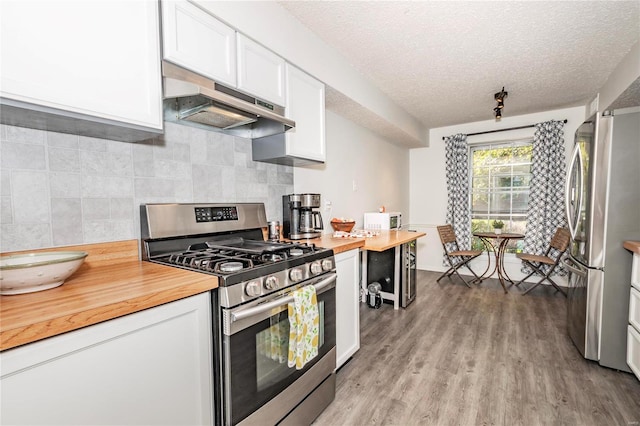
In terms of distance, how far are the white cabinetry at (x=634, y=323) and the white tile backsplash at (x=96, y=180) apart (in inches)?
104

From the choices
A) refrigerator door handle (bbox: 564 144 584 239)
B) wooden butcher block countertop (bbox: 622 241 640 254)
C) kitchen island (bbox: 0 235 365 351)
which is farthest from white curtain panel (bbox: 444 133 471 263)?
kitchen island (bbox: 0 235 365 351)

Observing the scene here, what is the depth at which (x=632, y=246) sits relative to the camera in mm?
1863

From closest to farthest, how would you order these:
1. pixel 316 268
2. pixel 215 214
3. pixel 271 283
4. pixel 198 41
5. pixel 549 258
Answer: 1. pixel 271 283
2. pixel 198 41
3. pixel 316 268
4. pixel 215 214
5. pixel 549 258

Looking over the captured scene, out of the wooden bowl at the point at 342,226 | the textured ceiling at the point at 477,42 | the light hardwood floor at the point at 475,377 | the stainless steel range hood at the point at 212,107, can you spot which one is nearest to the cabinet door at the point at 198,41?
the stainless steel range hood at the point at 212,107

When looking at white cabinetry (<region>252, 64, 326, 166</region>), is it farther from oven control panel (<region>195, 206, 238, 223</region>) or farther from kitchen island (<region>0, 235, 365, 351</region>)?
kitchen island (<region>0, 235, 365, 351</region>)

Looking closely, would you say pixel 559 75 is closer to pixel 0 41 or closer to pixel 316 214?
pixel 316 214

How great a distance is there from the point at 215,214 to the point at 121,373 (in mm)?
1048

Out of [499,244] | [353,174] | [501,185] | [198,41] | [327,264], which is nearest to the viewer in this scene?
[198,41]

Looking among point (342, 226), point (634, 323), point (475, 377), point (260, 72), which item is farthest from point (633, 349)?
point (260, 72)

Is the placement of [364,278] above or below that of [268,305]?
below

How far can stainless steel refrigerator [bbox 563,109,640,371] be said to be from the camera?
197cm

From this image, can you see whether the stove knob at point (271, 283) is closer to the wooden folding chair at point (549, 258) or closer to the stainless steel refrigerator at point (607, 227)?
the stainless steel refrigerator at point (607, 227)

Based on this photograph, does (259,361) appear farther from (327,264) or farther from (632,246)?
(632,246)

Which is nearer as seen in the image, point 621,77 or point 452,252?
point 621,77
